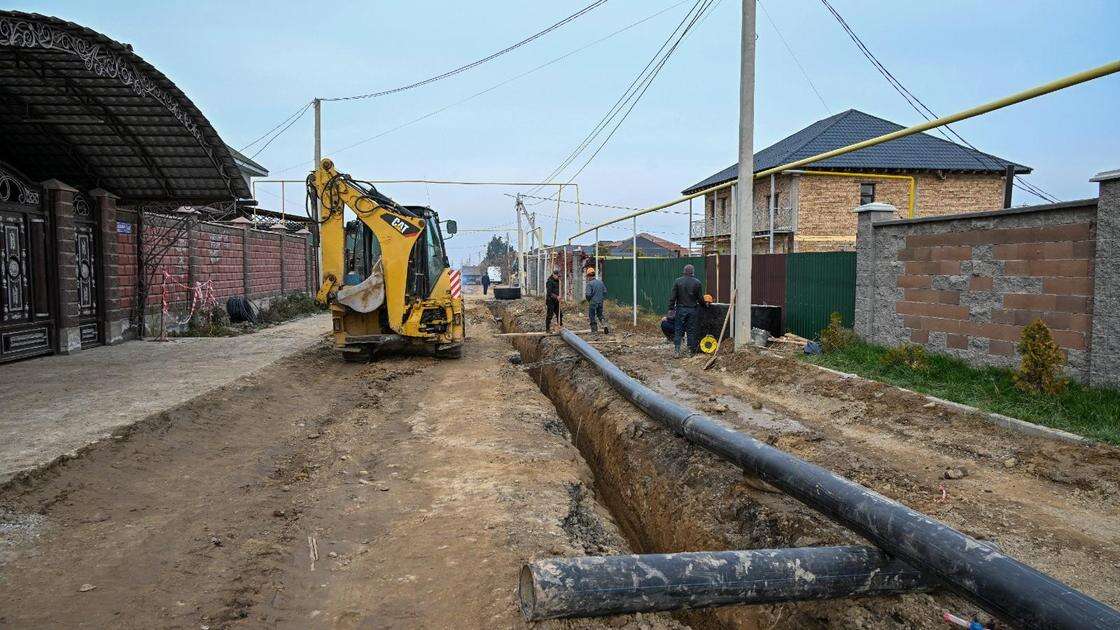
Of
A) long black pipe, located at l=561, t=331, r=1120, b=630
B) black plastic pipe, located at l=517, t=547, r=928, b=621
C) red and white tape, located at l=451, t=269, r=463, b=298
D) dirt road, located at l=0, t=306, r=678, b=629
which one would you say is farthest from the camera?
red and white tape, located at l=451, t=269, r=463, b=298

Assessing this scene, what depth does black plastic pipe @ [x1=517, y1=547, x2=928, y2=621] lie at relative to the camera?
9.31ft

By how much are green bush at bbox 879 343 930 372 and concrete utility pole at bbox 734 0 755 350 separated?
2459 mm

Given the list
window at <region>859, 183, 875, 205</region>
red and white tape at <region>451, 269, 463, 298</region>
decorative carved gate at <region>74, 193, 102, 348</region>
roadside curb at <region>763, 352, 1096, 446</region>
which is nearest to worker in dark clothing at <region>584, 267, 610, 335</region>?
red and white tape at <region>451, 269, 463, 298</region>

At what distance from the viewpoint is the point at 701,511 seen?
5039 mm

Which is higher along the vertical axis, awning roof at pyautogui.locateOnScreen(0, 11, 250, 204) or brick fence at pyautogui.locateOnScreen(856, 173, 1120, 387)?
awning roof at pyautogui.locateOnScreen(0, 11, 250, 204)

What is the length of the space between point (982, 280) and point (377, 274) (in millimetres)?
7914

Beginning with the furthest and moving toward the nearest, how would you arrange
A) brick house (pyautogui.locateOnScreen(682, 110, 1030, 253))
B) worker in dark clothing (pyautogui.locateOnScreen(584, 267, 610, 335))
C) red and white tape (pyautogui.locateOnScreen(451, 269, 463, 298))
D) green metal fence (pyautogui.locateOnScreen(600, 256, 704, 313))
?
brick house (pyautogui.locateOnScreen(682, 110, 1030, 253))
green metal fence (pyautogui.locateOnScreen(600, 256, 704, 313))
worker in dark clothing (pyautogui.locateOnScreen(584, 267, 610, 335))
red and white tape (pyautogui.locateOnScreen(451, 269, 463, 298))

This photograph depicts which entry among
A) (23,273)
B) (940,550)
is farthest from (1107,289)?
(23,273)

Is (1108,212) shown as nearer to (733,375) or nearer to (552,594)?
(733,375)

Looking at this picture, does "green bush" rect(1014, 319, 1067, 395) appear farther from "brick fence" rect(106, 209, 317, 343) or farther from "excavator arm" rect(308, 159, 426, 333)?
"brick fence" rect(106, 209, 317, 343)

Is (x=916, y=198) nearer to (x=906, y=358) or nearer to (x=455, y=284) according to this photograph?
(x=906, y=358)

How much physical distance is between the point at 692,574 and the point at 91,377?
8.82m

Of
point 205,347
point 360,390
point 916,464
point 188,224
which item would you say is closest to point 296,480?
point 360,390

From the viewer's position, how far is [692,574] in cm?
297
